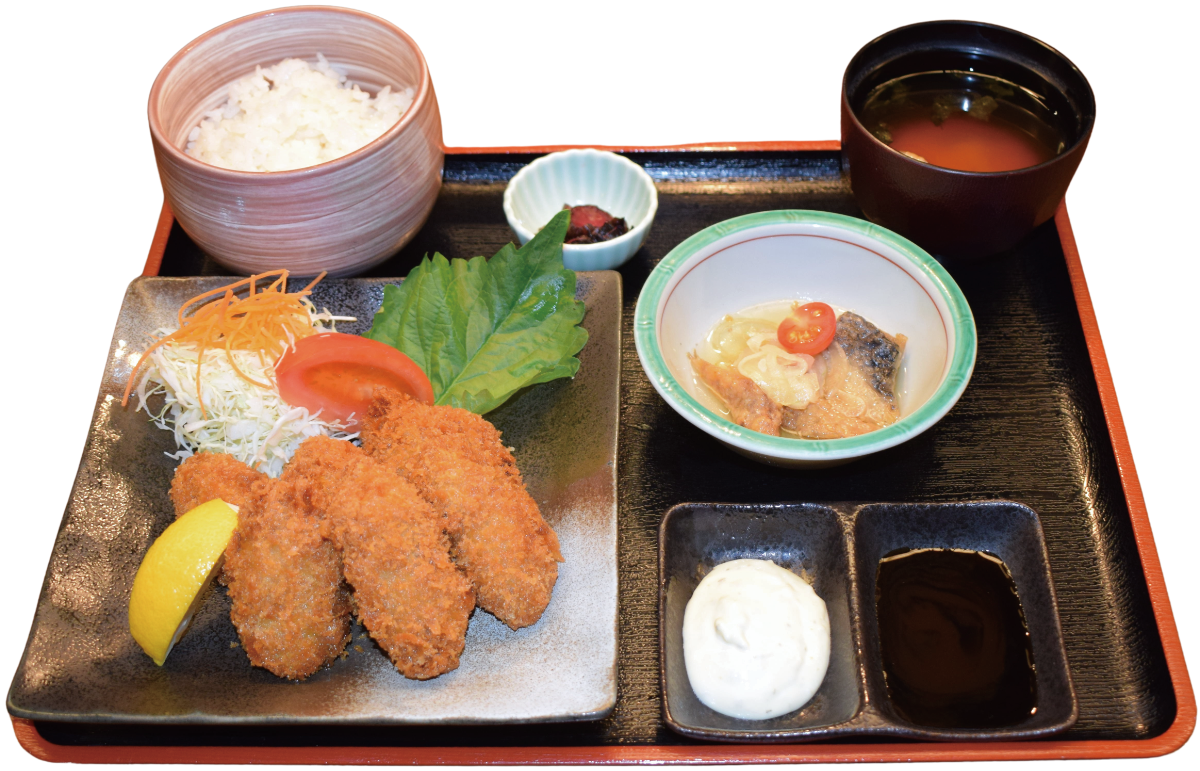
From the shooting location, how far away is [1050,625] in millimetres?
2623

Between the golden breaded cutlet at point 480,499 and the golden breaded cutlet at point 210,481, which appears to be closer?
the golden breaded cutlet at point 480,499

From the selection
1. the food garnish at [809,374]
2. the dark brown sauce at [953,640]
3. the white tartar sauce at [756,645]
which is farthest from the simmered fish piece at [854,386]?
the white tartar sauce at [756,645]

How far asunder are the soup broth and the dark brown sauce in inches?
55.5

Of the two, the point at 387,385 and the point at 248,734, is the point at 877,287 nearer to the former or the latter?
the point at 387,385

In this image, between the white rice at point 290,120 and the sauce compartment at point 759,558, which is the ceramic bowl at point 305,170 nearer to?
the white rice at point 290,120

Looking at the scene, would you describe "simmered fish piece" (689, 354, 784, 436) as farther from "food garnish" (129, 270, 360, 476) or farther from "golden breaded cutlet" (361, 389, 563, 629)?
"food garnish" (129, 270, 360, 476)

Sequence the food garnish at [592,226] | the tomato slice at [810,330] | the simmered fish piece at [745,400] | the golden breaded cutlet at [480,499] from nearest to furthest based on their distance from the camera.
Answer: the golden breaded cutlet at [480,499] → the simmered fish piece at [745,400] → the tomato slice at [810,330] → the food garnish at [592,226]

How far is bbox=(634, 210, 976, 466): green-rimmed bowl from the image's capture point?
286 cm

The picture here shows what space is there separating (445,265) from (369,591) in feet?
4.12

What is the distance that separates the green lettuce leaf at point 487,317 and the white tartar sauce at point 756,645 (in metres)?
0.93

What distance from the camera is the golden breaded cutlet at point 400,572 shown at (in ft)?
8.24

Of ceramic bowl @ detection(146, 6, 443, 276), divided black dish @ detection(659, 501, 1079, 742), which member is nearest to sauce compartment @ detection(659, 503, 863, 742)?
divided black dish @ detection(659, 501, 1079, 742)

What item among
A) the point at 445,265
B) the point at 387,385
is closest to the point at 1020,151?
the point at 445,265

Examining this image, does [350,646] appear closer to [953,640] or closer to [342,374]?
[342,374]
